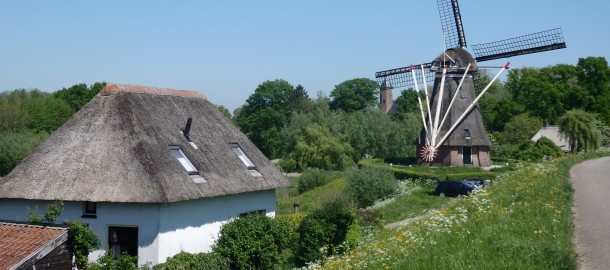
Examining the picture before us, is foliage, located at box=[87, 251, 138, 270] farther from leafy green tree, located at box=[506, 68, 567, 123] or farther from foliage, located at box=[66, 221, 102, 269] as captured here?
leafy green tree, located at box=[506, 68, 567, 123]

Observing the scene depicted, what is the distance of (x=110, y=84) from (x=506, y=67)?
3186cm

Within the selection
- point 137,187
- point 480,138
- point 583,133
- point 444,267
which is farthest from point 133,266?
point 583,133

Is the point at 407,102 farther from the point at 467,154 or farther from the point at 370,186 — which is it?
the point at 370,186

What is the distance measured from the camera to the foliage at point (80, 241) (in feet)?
56.0

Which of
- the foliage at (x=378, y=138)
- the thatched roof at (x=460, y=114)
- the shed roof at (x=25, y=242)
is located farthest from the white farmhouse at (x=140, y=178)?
the foliage at (x=378, y=138)

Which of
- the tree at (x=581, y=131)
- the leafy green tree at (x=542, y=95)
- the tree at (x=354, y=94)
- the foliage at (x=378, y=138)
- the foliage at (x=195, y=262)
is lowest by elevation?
the foliage at (x=195, y=262)

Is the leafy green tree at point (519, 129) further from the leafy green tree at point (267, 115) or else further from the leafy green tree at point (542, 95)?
the leafy green tree at point (267, 115)

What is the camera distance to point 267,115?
91.6 m

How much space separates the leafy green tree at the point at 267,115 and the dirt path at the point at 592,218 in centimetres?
6071

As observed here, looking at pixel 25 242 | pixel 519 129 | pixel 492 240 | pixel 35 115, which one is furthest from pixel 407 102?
pixel 492 240

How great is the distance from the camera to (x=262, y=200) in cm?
2634

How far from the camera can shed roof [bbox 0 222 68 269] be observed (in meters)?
15.9

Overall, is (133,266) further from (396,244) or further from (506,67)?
(506,67)

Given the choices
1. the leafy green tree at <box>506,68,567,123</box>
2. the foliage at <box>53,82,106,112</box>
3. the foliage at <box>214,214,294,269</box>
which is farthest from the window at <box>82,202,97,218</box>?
the leafy green tree at <box>506,68,567,123</box>
